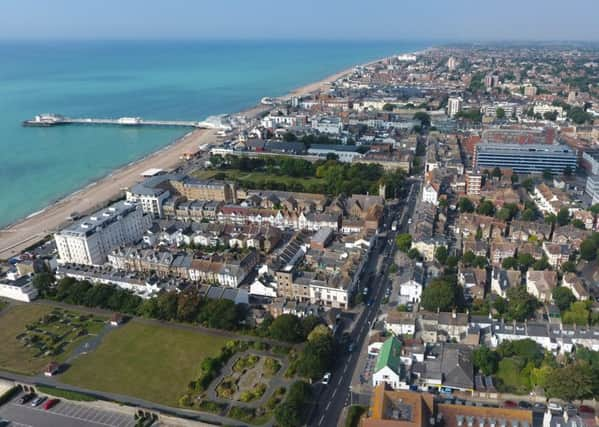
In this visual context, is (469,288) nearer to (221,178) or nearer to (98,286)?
(98,286)

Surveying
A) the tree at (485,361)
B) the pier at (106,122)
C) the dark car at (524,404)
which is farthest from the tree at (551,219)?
the pier at (106,122)

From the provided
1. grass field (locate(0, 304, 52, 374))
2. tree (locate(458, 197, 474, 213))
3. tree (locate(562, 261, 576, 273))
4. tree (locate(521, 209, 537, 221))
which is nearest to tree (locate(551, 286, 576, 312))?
tree (locate(562, 261, 576, 273))

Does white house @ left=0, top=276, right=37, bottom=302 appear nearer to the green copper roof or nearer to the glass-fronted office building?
the green copper roof

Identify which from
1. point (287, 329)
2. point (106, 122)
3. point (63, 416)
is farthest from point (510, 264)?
point (106, 122)

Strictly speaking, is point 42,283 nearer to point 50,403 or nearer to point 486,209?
point 50,403

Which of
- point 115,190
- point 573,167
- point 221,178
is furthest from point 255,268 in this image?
point 573,167
